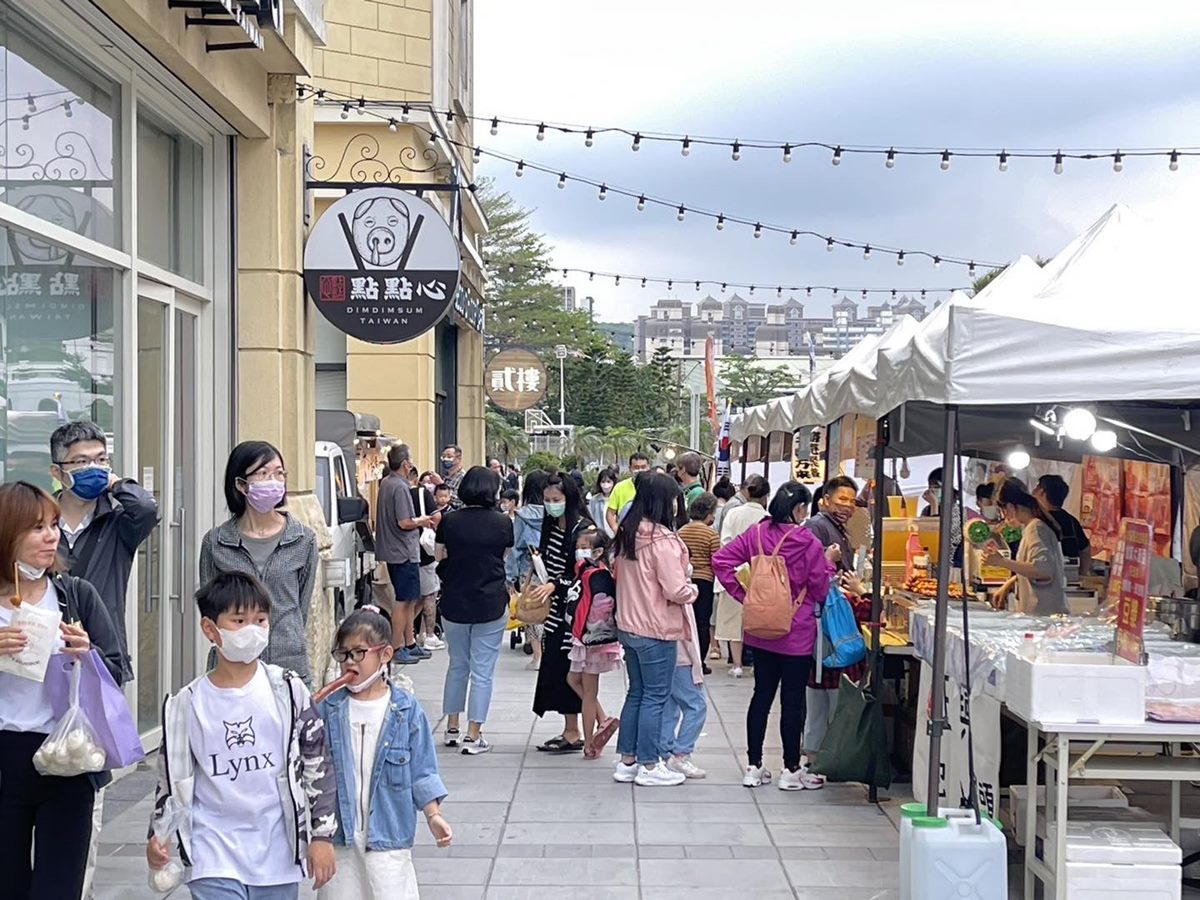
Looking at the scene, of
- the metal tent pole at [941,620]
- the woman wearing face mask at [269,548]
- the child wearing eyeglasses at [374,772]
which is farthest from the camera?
the metal tent pole at [941,620]

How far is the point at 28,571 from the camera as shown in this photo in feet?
13.5

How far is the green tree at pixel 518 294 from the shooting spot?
4931 cm

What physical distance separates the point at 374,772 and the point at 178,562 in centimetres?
455

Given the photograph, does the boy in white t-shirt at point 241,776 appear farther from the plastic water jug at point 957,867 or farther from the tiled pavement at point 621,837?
the plastic water jug at point 957,867

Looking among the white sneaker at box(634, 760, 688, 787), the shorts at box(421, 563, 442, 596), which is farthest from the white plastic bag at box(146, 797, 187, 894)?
the shorts at box(421, 563, 442, 596)

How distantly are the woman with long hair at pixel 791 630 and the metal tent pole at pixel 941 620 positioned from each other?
179 centimetres

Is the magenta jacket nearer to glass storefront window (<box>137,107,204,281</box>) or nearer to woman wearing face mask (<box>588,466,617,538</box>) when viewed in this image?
glass storefront window (<box>137,107,204,281</box>)

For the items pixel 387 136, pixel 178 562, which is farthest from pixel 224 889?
pixel 387 136

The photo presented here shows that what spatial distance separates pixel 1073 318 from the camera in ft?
17.9

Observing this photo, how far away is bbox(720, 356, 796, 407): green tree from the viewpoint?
7475cm

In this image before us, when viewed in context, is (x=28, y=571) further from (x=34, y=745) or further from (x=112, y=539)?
(x=112, y=539)

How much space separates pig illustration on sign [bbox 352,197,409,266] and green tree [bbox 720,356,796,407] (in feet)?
208

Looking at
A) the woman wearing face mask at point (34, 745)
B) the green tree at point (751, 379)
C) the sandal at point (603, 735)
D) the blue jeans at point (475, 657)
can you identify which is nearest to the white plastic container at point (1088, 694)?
the woman wearing face mask at point (34, 745)

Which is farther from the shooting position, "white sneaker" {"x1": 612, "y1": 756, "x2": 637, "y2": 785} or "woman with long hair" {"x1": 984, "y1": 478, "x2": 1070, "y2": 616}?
"woman with long hair" {"x1": 984, "y1": 478, "x2": 1070, "y2": 616}
